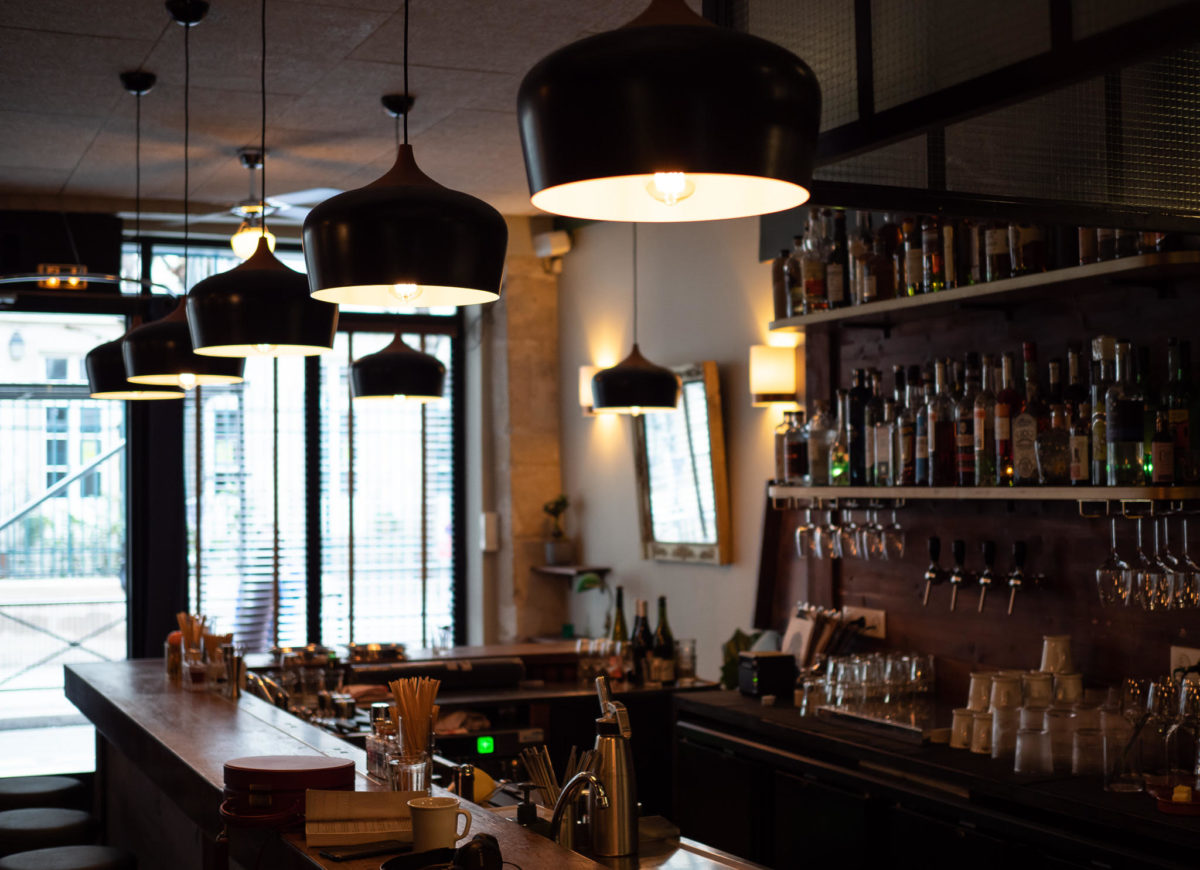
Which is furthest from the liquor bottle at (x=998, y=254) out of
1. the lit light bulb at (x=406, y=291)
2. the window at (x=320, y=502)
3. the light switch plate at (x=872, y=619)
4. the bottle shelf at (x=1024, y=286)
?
the window at (x=320, y=502)

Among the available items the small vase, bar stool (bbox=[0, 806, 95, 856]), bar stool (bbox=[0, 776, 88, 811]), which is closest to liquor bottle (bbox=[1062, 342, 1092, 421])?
bar stool (bbox=[0, 806, 95, 856])

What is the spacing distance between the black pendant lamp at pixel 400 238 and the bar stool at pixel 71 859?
2.31m

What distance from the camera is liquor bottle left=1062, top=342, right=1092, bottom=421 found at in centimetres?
363

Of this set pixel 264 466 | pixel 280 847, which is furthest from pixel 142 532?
pixel 280 847

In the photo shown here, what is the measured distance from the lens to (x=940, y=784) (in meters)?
3.62

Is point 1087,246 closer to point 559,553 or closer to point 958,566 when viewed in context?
point 958,566

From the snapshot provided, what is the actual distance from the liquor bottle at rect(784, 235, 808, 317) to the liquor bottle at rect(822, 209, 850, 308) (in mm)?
113

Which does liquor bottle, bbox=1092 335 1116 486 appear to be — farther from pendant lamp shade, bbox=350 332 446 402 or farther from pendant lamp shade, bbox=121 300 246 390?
pendant lamp shade, bbox=121 300 246 390

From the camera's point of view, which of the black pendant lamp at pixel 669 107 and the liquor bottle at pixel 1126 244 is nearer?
the black pendant lamp at pixel 669 107

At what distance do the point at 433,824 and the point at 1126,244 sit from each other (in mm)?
2509

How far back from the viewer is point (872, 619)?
194 inches

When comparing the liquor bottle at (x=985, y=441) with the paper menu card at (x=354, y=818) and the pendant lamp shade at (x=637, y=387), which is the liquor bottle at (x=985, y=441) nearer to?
the pendant lamp shade at (x=637, y=387)

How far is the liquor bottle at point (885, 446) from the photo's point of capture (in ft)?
14.3

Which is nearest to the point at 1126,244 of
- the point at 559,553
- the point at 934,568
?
the point at 934,568
